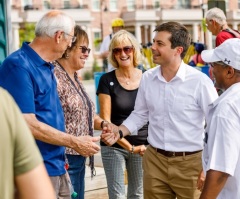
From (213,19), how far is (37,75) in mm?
5527

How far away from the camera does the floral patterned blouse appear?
5.38 metres

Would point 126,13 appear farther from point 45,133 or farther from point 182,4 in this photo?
point 45,133

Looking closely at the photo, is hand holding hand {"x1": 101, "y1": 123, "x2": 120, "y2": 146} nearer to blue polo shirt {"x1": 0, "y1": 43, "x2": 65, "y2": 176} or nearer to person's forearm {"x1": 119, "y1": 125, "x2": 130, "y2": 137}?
person's forearm {"x1": 119, "y1": 125, "x2": 130, "y2": 137}

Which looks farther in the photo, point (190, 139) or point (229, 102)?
point (190, 139)

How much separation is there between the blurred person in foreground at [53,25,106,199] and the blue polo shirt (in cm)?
50

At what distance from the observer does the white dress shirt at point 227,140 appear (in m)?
4.10

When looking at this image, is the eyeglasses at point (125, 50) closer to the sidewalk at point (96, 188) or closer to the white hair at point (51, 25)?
the white hair at point (51, 25)

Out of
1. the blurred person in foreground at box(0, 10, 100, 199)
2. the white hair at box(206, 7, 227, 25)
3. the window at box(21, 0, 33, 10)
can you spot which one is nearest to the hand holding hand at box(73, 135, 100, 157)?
the blurred person in foreground at box(0, 10, 100, 199)

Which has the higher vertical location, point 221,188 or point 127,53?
point 127,53

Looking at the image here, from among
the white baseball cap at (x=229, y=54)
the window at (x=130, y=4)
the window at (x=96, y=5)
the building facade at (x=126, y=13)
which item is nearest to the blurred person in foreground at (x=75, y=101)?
the white baseball cap at (x=229, y=54)

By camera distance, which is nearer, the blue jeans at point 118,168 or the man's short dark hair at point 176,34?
the man's short dark hair at point 176,34

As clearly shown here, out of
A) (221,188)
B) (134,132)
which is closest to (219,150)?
(221,188)

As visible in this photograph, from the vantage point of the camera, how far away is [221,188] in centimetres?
416

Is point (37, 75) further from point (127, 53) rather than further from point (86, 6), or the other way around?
point (86, 6)
